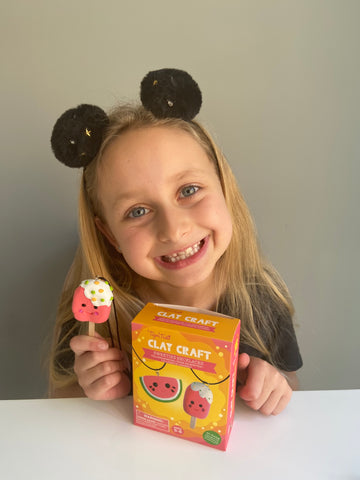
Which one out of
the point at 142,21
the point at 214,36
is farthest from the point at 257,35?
the point at 142,21

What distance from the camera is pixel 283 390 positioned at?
55cm

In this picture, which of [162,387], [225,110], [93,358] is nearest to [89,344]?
[93,358]

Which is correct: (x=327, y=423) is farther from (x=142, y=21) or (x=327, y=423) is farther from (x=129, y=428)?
(x=142, y=21)

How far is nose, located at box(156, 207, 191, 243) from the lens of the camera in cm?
68

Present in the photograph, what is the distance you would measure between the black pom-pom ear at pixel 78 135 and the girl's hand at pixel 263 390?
1.56 feet

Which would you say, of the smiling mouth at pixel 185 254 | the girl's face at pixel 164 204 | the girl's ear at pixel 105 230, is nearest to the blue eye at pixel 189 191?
the girl's face at pixel 164 204

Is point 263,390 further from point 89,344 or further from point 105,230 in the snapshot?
point 105,230

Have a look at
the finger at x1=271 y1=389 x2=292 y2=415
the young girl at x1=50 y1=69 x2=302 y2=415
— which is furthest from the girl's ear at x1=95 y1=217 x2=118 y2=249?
the finger at x1=271 y1=389 x2=292 y2=415

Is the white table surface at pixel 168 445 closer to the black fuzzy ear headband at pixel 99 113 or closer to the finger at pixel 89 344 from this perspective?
the finger at pixel 89 344

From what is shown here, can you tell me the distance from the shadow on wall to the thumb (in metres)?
0.73

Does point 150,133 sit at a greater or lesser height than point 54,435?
greater

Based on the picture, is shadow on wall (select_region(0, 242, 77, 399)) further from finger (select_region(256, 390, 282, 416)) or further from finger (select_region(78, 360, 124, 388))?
finger (select_region(256, 390, 282, 416))

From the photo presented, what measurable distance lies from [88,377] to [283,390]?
315 millimetres

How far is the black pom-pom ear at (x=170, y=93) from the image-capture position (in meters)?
0.69
